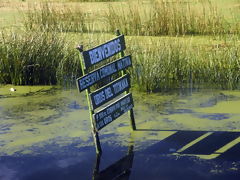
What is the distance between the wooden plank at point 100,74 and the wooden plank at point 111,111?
261 mm

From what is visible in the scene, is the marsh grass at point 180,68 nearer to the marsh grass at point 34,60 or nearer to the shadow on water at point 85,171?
the marsh grass at point 34,60

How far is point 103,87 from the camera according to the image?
4.58m

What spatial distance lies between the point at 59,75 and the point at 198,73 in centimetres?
177

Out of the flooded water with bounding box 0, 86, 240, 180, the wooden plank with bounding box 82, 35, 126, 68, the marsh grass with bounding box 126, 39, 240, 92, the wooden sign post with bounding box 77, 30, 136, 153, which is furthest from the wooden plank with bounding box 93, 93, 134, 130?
the marsh grass with bounding box 126, 39, 240, 92

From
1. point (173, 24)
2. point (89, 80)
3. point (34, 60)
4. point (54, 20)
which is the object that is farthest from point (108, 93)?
point (54, 20)

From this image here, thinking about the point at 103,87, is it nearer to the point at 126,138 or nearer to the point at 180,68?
the point at 126,138

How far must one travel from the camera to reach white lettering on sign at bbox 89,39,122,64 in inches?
175

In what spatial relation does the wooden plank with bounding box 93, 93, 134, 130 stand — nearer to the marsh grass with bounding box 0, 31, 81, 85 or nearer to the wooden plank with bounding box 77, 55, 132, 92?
the wooden plank with bounding box 77, 55, 132, 92

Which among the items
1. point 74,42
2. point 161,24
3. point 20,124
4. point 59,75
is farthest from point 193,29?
point 20,124

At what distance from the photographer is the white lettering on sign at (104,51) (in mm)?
4449

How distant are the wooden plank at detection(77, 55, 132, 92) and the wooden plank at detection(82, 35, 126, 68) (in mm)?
81

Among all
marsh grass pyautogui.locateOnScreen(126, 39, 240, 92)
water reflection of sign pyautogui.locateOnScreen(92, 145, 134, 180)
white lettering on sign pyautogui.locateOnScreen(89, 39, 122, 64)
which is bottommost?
water reflection of sign pyautogui.locateOnScreen(92, 145, 134, 180)

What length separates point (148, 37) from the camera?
28.9ft

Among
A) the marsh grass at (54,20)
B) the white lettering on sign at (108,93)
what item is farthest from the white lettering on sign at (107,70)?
the marsh grass at (54,20)
